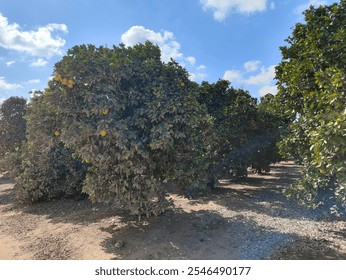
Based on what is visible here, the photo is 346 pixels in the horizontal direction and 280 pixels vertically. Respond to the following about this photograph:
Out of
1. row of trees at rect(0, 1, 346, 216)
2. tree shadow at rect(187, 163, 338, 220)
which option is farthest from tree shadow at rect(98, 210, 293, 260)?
tree shadow at rect(187, 163, 338, 220)

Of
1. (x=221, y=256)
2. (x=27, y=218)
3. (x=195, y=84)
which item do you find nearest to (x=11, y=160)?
(x=27, y=218)

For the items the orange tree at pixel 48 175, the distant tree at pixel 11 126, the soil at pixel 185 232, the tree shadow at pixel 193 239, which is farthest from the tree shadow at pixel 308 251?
the distant tree at pixel 11 126

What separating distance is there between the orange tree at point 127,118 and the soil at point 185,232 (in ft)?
3.20

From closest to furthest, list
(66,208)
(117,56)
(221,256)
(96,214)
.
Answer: (221,256) < (117,56) < (96,214) < (66,208)

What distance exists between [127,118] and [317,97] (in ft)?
14.7

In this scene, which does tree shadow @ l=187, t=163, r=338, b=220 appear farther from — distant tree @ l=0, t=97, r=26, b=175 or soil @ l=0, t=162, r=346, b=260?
distant tree @ l=0, t=97, r=26, b=175

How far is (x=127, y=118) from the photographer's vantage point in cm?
649

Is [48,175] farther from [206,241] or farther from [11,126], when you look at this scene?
[11,126]

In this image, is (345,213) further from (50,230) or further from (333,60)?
(50,230)

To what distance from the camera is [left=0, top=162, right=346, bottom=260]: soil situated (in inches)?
243

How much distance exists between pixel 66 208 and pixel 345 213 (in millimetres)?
9153

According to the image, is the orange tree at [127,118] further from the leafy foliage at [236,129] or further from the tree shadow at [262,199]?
the leafy foliage at [236,129]

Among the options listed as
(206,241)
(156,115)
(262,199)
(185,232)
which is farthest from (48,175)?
(262,199)
